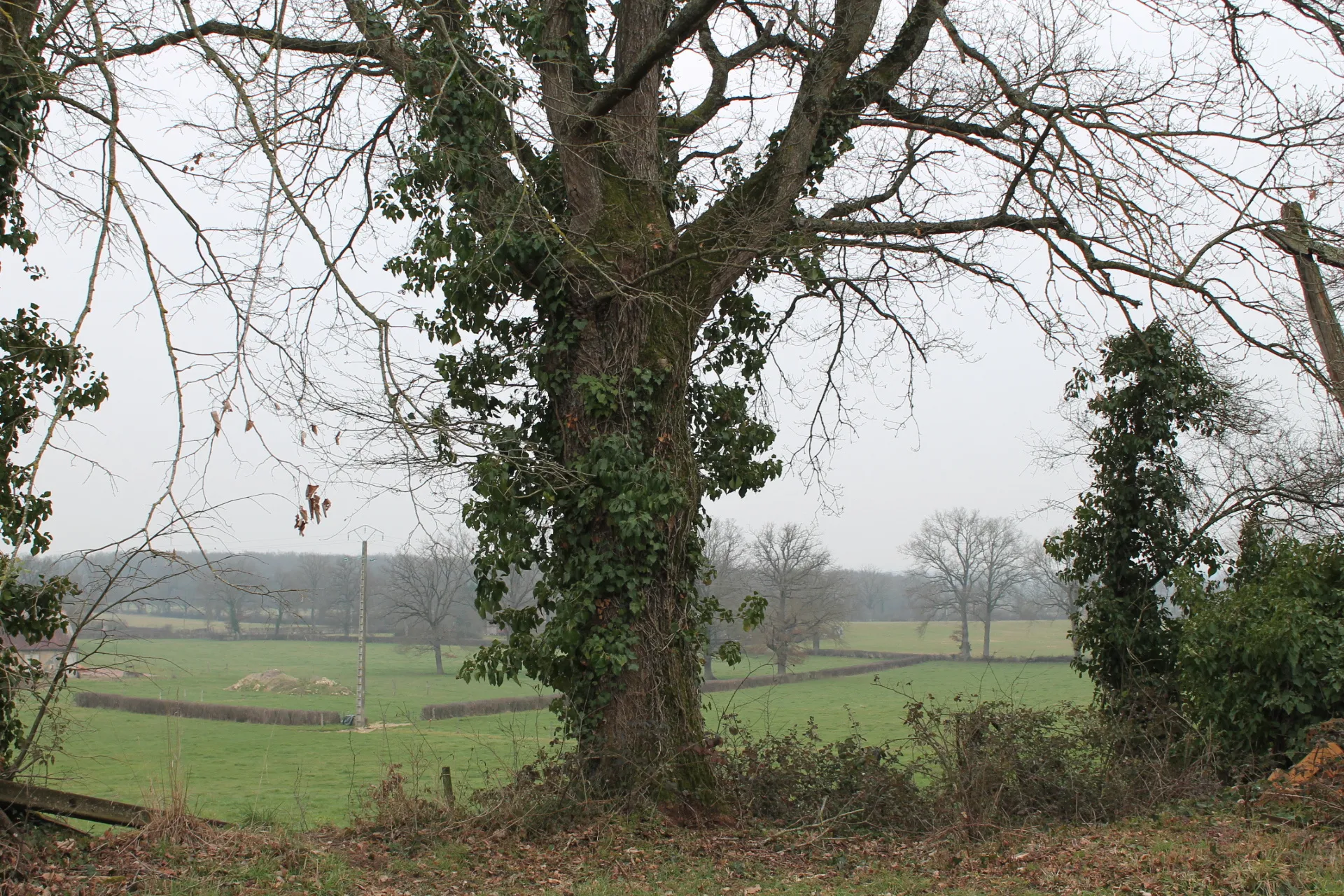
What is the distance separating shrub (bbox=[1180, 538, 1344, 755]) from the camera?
377 inches

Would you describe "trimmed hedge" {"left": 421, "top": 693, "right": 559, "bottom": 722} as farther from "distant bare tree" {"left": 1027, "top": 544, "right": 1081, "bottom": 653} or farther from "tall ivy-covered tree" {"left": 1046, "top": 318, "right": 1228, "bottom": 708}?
"distant bare tree" {"left": 1027, "top": 544, "right": 1081, "bottom": 653}

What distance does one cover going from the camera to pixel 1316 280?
35.2ft

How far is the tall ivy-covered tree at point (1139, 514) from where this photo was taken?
13.7m

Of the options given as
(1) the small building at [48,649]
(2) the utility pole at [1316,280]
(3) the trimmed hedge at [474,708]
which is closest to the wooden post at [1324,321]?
(2) the utility pole at [1316,280]

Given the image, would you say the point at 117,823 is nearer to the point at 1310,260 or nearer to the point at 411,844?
the point at 411,844

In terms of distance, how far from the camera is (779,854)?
7.14 m

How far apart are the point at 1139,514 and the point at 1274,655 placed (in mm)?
4453

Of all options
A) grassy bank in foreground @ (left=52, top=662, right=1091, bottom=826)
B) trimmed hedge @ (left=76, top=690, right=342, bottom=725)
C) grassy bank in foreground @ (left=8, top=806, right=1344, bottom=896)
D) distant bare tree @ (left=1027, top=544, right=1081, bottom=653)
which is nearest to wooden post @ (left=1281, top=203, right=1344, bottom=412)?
grassy bank in foreground @ (left=52, top=662, right=1091, bottom=826)

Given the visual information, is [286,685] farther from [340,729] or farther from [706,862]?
[706,862]

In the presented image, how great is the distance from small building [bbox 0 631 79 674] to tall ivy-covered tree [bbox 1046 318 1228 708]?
41.5 feet

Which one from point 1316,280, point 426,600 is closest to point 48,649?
point 1316,280

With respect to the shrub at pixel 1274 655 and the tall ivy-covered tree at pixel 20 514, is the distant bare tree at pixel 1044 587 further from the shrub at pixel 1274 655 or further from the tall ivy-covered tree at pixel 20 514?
the tall ivy-covered tree at pixel 20 514

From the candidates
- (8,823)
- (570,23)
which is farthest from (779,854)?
(570,23)

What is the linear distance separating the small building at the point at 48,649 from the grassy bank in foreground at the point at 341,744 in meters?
0.49
